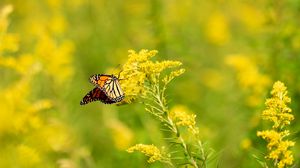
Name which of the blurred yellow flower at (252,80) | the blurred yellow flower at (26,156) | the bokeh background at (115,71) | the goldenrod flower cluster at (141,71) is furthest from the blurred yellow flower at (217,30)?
the goldenrod flower cluster at (141,71)

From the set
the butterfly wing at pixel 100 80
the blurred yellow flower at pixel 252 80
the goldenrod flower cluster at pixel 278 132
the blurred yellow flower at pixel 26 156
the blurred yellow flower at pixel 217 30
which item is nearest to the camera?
the goldenrod flower cluster at pixel 278 132

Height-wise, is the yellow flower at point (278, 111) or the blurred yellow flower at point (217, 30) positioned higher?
the blurred yellow flower at point (217, 30)

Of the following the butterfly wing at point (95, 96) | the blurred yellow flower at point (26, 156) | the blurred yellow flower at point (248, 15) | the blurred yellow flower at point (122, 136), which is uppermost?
the blurred yellow flower at point (248, 15)

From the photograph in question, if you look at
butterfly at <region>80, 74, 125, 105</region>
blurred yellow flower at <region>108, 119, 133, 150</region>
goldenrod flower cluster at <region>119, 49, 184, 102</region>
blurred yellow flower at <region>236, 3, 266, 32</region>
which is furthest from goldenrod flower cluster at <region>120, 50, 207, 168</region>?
blurred yellow flower at <region>236, 3, 266, 32</region>

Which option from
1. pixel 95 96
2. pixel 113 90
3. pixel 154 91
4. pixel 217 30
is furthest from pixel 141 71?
pixel 217 30

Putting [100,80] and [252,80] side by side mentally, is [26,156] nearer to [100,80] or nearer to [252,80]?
[100,80]

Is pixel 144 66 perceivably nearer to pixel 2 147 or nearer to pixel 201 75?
pixel 2 147

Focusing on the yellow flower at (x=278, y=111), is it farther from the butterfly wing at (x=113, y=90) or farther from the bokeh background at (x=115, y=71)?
the butterfly wing at (x=113, y=90)
